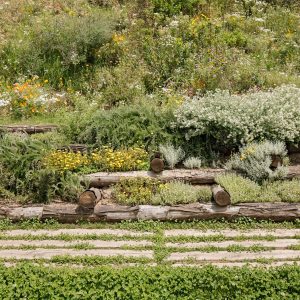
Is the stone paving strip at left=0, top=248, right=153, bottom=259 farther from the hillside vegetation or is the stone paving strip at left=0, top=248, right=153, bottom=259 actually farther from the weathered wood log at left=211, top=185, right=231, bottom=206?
the weathered wood log at left=211, top=185, right=231, bottom=206

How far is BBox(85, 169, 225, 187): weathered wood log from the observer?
9.79 meters

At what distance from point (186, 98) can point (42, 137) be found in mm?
3393

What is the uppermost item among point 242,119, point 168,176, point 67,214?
point 242,119

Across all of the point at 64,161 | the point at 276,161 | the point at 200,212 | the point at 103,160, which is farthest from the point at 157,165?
the point at 276,161

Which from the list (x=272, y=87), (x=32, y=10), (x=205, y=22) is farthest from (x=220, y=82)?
(x=32, y=10)

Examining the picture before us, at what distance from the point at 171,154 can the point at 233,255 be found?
280cm

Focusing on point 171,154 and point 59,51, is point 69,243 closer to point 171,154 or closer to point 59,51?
point 171,154

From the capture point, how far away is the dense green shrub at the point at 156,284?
7066 millimetres

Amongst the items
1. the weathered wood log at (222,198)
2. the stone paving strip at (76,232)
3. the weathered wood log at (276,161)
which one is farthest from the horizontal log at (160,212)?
the weathered wood log at (276,161)

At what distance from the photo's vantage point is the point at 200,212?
896 centimetres

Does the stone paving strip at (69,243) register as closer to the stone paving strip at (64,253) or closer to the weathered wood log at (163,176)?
the stone paving strip at (64,253)

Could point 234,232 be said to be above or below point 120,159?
below

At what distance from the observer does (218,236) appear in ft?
27.9

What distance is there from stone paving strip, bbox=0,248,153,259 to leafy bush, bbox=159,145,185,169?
8.02 feet
